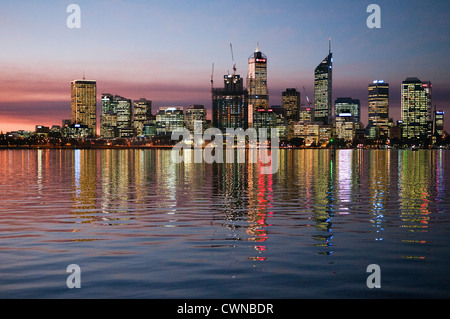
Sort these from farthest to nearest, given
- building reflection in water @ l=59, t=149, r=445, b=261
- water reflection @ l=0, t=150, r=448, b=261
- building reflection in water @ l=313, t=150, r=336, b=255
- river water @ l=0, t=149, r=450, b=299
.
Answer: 1. building reflection in water @ l=59, t=149, r=445, b=261
2. water reflection @ l=0, t=150, r=448, b=261
3. building reflection in water @ l=313, t=150, r=336, b=255
4. river water @ l=0, t=149, r=450, b=299

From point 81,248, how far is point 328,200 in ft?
81.7

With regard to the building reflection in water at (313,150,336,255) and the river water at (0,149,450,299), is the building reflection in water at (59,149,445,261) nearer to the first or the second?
→ the building reflection in water at (313,150,336,255)

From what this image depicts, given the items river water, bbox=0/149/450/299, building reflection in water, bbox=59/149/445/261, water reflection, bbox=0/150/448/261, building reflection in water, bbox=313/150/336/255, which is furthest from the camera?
building reflection in water, bbox=59/149/445/261

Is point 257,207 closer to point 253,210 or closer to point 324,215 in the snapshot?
point 253,210

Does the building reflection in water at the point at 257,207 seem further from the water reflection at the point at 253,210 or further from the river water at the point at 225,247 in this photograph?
the river water at the point at 225,247

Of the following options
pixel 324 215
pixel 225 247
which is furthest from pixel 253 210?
pixel 225 247

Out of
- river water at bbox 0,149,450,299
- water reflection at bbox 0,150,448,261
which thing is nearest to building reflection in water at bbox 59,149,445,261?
water reflection at bbox 0,150,448,261

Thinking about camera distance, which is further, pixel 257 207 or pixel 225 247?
pixel 257 207

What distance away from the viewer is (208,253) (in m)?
21.0

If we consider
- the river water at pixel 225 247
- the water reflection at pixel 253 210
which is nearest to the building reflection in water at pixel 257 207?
the water reflection at pixel 253 210

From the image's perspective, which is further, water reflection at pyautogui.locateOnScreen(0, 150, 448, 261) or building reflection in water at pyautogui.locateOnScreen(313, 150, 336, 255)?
water reflection at pyautogui.locateOnScreen(0, 150, 448, 261)

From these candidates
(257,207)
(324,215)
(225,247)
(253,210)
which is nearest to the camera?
(225,247)
